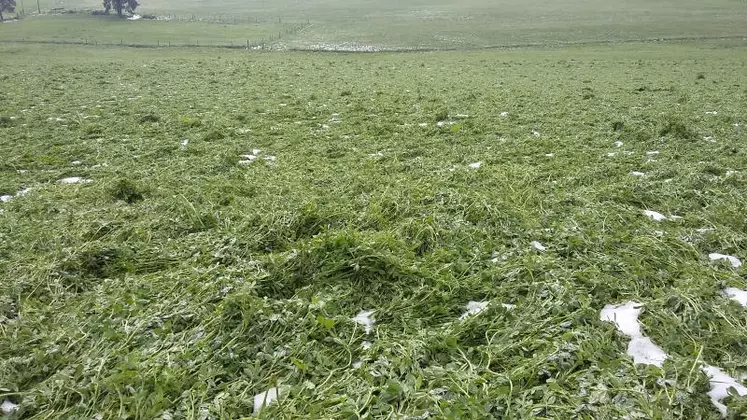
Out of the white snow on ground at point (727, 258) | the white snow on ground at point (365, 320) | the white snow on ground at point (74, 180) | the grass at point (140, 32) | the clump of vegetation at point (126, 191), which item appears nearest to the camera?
the white snow on ground at point (365, 320)

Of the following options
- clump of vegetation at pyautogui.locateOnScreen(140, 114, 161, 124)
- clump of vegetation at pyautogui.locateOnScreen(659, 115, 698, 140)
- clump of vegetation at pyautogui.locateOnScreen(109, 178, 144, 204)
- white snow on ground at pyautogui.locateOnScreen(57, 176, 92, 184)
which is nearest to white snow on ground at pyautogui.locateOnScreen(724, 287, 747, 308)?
clump of vegetation at pyautogui.locateOnScreen(659, 115, 698, 140)

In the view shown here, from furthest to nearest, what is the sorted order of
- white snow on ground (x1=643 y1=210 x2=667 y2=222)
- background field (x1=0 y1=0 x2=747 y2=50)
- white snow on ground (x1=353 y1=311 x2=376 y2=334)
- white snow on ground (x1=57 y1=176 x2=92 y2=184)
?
background field (x1=0 y1=0 x2=747 y2=50)
white snow on ground (x1=57 y1=176 x2=92 y2=184)
white snow on ground (x1=643 y1=210 x2=667 y2=222)
white snow on ground (x1=353 y1=311 x2=376 y2=334)

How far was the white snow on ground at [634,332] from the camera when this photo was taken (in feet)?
12.5

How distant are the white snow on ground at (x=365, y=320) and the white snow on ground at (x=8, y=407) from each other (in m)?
2.74

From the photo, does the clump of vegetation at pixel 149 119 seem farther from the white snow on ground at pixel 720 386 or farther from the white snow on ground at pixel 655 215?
the white snow on ground at pixel 720 386

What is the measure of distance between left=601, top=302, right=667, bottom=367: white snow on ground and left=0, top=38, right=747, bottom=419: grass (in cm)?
9

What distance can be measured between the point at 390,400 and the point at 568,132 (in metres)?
9.77

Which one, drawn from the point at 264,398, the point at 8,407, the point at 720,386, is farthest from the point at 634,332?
the point at 8,407

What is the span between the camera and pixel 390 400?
3.45 m

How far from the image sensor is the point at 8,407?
3479 mm

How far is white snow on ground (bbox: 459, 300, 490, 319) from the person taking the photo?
4.41 meters

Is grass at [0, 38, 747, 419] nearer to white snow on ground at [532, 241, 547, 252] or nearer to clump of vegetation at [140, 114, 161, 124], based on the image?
white snow on ground at [532, 241, 547, 252]

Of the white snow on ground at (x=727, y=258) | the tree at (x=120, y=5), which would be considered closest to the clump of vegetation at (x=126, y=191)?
the white snow on ground at (x=727, y=258)

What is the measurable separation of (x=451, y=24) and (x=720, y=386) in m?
66.1
